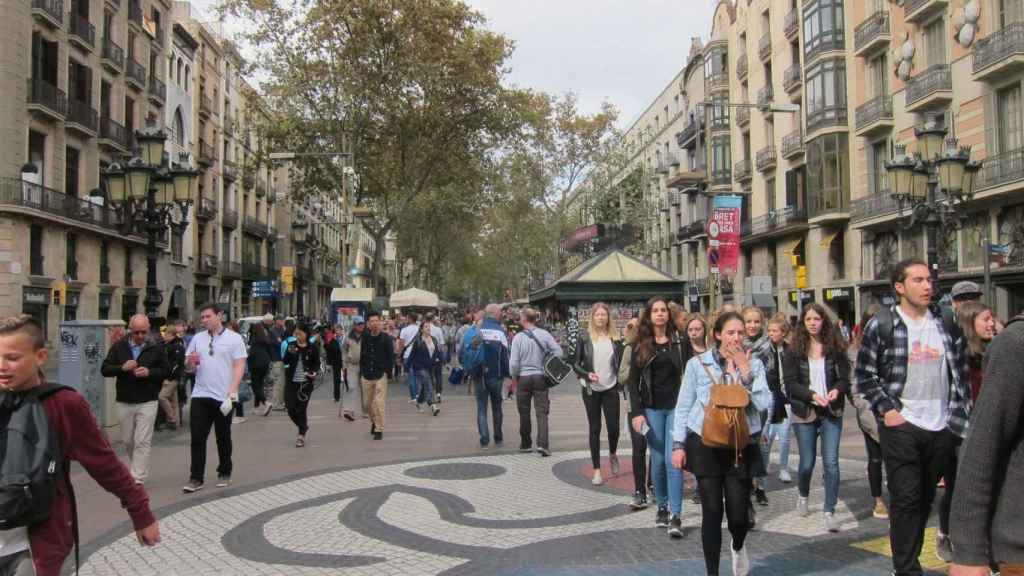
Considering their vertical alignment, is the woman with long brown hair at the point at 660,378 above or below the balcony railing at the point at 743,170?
below

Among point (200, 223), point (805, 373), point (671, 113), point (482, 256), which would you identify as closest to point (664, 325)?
point (805, 373)

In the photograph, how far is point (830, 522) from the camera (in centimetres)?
615

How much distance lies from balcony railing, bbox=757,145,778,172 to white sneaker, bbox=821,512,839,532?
35870 mm

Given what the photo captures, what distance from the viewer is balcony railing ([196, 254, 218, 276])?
4531cm

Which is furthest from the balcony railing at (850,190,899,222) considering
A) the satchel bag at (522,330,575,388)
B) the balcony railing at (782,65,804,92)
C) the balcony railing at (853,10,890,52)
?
the satchel bag at (522,330,575,388)

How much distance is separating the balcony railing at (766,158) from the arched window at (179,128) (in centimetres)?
3028

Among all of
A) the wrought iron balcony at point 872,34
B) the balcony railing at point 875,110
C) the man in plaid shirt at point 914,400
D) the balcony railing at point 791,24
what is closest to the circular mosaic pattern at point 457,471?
the man in plaid shirt at point 914,400

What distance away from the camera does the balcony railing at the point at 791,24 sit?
3622 centimetres

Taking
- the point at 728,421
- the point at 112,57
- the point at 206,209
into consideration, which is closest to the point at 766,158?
the point at 112,57

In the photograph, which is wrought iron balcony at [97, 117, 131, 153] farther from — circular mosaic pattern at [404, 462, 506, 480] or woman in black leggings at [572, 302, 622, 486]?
woman in black leggings at [572, 302, 622, 486]

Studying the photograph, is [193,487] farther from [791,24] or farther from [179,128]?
[179,128]

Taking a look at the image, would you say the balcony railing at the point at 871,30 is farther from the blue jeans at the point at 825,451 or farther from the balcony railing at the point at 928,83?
the blue jeans at the point at 825,451

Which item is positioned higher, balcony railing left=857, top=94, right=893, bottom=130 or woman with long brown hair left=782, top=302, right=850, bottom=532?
balcony railing left=857, top=94, right=893, bottom=130

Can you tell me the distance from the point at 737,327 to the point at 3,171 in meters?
28.6
